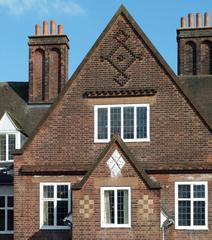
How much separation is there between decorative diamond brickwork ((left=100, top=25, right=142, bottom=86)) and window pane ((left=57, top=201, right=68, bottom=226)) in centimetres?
608

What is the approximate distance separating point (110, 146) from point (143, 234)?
3886 mm

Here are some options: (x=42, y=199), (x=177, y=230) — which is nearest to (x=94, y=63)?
(x=42, y=199)

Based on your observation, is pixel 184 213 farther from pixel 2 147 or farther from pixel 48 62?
pixel 48 62

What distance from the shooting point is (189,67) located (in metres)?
37.6

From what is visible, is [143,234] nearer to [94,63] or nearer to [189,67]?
[94,63]

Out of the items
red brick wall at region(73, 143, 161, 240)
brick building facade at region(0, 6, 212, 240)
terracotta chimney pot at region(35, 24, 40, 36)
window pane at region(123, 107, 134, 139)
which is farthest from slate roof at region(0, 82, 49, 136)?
red brick wall at region(73, 143, 161, 240)

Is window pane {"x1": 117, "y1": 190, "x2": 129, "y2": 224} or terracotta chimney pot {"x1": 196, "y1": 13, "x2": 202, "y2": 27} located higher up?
terracotta chimney pot {"x1": 196, "y1": 13, "x2": 202, "y2": 27}

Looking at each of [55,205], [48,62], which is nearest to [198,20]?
[48,62]

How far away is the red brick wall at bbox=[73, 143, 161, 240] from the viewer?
2652cm

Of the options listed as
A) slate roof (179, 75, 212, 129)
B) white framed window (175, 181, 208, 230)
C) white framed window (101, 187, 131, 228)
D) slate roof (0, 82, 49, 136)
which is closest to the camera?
white framed window (101, 187, 131, 228)

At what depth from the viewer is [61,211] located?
96.7ft

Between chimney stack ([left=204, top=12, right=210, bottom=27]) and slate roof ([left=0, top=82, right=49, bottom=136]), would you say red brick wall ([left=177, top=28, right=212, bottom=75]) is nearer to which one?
chimney stack ([left=204, top=12, right=210, bottom=27])

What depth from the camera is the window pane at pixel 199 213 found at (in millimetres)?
28047

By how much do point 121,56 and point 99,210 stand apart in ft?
24.3
